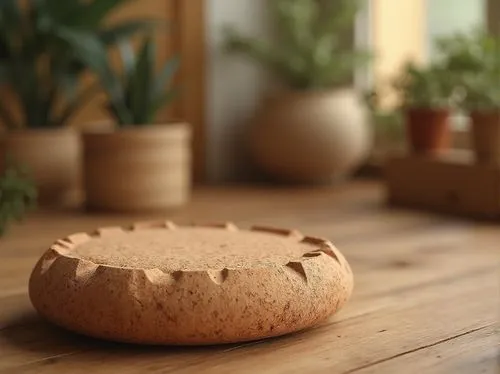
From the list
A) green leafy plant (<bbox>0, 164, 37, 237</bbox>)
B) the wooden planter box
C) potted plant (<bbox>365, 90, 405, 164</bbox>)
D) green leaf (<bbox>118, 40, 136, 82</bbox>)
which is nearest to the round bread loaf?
green leafy plant (<bbox>0, 164, 37, 237</bbox>)

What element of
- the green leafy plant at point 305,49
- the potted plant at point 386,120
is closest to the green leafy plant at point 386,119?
the potted plant at point 386,120

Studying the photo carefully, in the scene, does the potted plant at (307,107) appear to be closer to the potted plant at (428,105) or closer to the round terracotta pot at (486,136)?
the potted plant at (428,105)

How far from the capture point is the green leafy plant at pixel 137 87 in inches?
67.4

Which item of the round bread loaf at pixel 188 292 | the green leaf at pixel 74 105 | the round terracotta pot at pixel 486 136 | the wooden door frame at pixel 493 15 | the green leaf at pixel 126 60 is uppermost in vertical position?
the wooden door frame at pixel 493 15

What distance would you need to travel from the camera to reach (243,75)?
229 cm

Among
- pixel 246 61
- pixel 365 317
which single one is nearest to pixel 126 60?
pixel 246 61

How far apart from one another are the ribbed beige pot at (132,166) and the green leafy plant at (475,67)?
0.54m

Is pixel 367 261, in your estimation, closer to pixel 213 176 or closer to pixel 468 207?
pixel 468 207

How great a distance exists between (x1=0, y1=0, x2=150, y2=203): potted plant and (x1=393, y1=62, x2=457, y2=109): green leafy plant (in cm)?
54

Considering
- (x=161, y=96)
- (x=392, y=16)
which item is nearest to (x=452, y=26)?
(x=392, y=16)

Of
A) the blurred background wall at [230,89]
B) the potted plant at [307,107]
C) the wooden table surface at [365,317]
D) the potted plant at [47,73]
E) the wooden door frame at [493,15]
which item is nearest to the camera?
the wooden table surface at [365,317]

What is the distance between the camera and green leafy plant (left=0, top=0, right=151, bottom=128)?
1.71m

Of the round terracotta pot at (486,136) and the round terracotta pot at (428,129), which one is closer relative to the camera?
the round terracotta pot at (486,136)

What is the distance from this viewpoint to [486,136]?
1.63 meters
